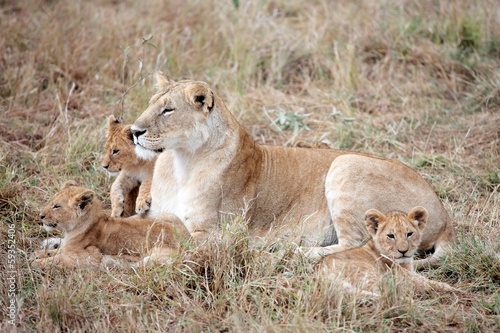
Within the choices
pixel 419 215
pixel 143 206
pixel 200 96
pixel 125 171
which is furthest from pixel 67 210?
pixel 419 215

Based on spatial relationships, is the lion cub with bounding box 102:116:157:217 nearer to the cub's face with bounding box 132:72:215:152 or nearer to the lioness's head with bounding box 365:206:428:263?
the cub's face with bounding box 132:72:215:152

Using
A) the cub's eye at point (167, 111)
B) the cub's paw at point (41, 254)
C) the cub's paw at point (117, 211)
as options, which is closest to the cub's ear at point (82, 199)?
the cub's paw at point (41, 254)

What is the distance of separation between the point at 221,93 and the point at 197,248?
14.0ft

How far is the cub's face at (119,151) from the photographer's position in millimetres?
5906

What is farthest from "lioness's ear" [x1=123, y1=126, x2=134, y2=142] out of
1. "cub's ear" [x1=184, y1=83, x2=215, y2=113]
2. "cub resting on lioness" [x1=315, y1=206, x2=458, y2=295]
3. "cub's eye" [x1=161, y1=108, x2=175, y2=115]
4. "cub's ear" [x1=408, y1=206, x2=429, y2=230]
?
"cub's ear" [x1=408, y1=206, x2=429, y2=230]

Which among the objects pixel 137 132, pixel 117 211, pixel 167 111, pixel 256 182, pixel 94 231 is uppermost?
pixel 167 111

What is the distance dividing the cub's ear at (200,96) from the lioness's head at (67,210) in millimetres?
1089

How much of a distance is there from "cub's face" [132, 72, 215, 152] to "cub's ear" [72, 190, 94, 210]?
536 mm

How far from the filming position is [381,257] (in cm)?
482

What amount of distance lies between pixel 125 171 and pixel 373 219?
7.90ft

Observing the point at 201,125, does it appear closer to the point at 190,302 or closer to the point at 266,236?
the point at 266,236

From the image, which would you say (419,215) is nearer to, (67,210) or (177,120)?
(177,120)

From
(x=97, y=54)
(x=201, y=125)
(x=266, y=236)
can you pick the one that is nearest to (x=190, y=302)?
(x=266, y=236)

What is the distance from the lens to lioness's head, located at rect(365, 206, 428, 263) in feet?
15.6
